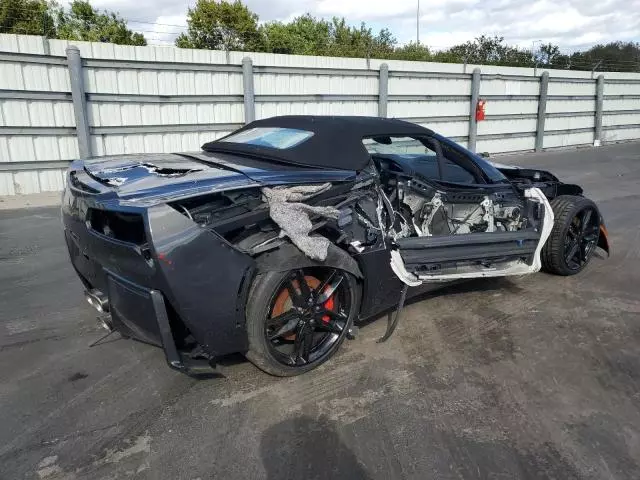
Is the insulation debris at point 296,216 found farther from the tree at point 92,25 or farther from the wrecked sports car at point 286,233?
the tree at point 92,25

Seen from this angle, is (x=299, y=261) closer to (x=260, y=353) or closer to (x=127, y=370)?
(x=260, y=353)

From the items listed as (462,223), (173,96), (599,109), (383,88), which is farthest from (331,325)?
(599,109)

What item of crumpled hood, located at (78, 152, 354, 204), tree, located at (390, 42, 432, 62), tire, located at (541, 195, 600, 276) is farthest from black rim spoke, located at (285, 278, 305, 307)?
tree, located at (390, 42, 432, 62)

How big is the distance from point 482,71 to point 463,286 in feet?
42.1

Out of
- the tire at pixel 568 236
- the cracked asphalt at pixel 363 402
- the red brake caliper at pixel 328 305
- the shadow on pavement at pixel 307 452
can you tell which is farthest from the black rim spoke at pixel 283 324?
the tire at pixel 568 236

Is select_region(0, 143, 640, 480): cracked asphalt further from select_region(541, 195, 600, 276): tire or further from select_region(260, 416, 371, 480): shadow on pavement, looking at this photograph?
select_region(541, 195, 600, 276): tire

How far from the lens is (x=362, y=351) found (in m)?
3.55

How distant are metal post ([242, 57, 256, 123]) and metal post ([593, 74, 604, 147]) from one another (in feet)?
49.1

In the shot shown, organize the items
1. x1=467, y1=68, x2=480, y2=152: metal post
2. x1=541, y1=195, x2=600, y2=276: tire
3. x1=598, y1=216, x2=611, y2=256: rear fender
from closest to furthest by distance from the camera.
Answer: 1. x1=541, y1=195, x2=600, y2=276: tire
2. x1=598, y1=216, x2=611, y2=256: rear fender
3. x1=467, y1=68, x2=480, y2=152: metal post

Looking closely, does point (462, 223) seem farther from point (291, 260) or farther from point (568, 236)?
point (291, 260)

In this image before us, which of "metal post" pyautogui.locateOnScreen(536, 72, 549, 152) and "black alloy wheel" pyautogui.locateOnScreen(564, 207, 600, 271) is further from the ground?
"metal post" pyautogui.locateOnScreen(536, 72, 549, 152)

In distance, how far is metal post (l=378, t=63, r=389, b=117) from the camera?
13.4 m

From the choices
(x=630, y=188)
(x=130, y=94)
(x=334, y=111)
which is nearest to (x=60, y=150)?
(x=130, y=94)

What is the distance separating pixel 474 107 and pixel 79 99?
11220 mm
